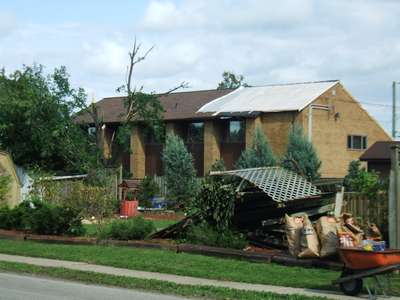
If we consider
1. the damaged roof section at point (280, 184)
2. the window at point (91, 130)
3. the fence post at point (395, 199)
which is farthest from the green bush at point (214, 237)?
the window at point (91, 130)

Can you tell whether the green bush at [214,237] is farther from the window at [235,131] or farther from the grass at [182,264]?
the window at [235,131]

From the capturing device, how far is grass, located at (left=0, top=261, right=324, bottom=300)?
39.7ft

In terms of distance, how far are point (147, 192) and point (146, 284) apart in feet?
87.7

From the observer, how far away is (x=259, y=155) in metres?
41.3

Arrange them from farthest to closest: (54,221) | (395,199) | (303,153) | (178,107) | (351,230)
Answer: (178,107)
(303,153)
(54,221)
(351,230)
(395,199)

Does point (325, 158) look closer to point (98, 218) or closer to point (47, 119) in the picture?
point (47, 119)

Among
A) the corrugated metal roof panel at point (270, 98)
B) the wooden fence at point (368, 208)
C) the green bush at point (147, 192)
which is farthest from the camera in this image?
the corrugated metal roof panel at point (270, 98)

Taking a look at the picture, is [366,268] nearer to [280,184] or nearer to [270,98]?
[280,184]

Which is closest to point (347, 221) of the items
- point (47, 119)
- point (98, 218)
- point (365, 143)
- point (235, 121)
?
point (98, 218)

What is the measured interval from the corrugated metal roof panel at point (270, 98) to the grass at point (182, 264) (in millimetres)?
26907

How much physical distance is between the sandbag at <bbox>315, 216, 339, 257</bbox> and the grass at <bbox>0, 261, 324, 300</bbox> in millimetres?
3217

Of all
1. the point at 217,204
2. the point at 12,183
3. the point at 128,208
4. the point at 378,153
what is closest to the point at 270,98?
the point at 378,153

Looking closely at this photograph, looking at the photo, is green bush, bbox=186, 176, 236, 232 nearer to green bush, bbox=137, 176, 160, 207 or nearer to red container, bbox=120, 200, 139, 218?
red container, bbox=120, 200, 139, 218

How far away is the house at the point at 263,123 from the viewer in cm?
4525
